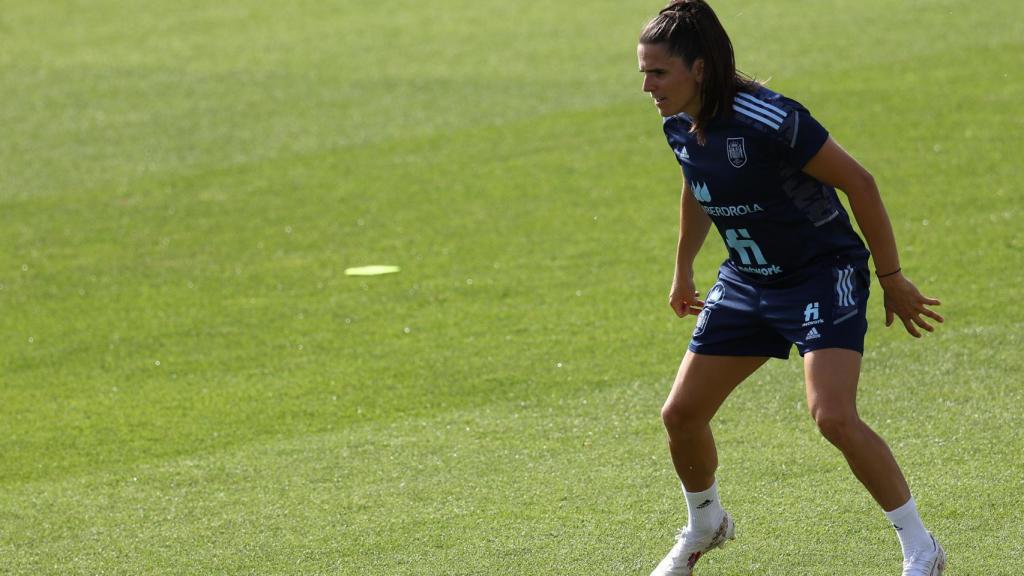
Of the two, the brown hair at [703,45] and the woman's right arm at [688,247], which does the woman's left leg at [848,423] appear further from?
the brown hair at [703,45]

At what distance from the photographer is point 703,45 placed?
4.06 meters

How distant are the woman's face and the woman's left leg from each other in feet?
2.87

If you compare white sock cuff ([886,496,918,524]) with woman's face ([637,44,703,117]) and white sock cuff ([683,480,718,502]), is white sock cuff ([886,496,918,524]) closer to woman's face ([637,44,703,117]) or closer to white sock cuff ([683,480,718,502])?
white sock cuff ([683,480,718,502])

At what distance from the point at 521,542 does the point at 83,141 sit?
29.0ft

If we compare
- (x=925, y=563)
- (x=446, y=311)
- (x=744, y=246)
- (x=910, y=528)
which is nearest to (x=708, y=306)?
(x=744, y=246)

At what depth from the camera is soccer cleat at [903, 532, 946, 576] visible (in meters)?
4.06

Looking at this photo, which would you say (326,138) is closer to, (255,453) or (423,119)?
(423,119)

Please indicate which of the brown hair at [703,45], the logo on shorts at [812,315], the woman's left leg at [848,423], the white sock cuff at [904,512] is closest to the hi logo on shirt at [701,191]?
the brown hair at [703,45]

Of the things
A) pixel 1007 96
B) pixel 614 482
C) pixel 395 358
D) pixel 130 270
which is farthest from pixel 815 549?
pixel 1007 96

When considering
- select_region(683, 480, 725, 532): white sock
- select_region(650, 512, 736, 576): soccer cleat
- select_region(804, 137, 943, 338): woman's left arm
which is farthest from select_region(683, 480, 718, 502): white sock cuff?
select_region(804, 137, 943, 338): woman's left arm

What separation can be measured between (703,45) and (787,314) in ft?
2.83

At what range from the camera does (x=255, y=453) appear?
19.0ft

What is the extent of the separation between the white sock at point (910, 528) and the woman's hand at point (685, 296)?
3.34ft

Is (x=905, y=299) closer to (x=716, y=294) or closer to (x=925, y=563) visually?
(x=716, y=294)
